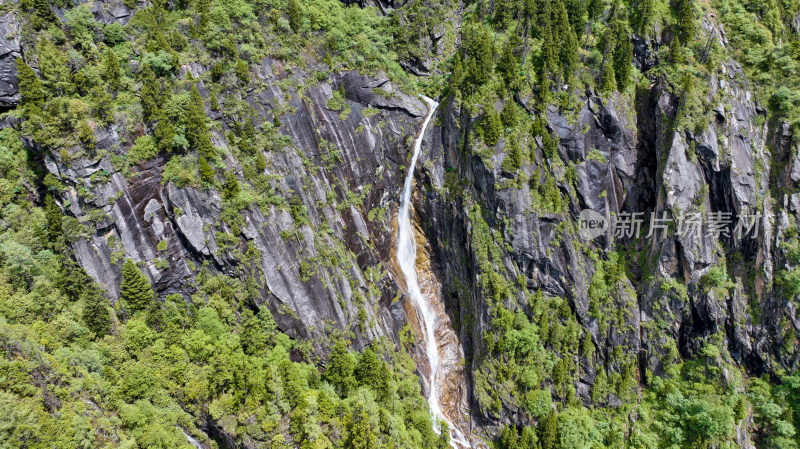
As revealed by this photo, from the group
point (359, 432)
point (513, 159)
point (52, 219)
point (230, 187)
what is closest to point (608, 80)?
point (513, 159)

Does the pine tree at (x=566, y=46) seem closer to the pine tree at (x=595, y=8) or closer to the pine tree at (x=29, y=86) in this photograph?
the pine tree at (x=595, y=8)

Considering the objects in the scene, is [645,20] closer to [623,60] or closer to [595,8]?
[595,8]

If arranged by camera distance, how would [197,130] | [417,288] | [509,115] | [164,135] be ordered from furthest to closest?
[417,288], [509,115], [197,130], [164,135]

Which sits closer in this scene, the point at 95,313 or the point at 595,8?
the point at 95,313

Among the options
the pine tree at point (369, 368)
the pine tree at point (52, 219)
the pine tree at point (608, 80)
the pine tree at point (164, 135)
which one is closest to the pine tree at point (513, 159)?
the pine tree at point (608, 80)

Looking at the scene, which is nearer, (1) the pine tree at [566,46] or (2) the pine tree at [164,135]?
(2) the pine tree at [164,135]

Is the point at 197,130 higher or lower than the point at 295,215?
higher

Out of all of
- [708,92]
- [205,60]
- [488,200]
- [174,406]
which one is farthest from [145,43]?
[708,92]
